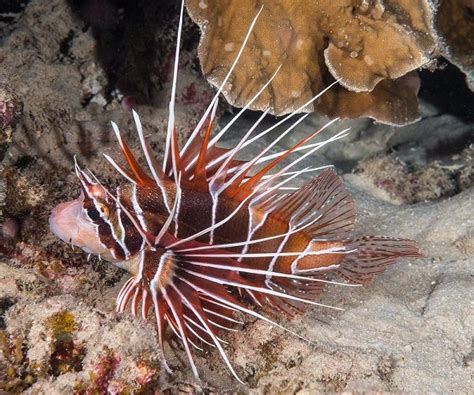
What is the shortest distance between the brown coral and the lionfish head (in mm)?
1485

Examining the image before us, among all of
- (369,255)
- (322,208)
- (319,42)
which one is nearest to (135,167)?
(322,208)

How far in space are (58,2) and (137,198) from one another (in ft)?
12.9

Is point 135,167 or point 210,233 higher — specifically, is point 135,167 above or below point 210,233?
above

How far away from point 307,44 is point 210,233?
1.87 metres

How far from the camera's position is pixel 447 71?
5.65 m

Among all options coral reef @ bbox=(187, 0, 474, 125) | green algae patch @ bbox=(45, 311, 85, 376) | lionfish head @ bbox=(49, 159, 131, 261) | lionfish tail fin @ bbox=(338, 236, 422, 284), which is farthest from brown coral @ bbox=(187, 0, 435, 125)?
green algae patch @ bbox=(45, 311, 85, 376)

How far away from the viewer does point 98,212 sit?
2.42 m

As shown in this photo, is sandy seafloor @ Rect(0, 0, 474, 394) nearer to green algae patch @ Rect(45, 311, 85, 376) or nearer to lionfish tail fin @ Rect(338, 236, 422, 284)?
green algae patch @ Rect(45, 311, 85, 376)

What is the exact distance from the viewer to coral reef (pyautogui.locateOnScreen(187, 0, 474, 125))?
3.38 metres

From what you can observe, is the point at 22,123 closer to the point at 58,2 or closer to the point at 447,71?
the point at 58,2

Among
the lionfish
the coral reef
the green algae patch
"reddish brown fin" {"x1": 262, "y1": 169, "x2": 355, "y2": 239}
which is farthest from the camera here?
the coral reef

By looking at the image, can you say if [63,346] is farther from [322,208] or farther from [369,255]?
[369,255]

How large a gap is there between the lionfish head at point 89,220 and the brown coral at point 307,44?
148 centimetres

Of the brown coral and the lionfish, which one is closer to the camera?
the lionfish
